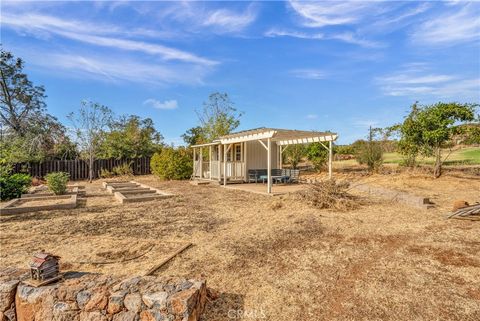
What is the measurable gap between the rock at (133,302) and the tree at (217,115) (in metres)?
22.8

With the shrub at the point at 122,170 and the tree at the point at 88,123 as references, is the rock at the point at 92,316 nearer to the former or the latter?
the tree at the point at 88,123

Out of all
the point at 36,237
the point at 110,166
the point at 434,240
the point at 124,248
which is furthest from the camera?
the point at 110,166

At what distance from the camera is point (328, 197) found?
25.4 ft

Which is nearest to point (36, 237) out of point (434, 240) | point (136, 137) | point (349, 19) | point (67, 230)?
point (67, 230)

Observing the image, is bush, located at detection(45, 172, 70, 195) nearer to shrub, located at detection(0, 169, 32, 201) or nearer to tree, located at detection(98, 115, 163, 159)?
shrub, located at detection(0, 169, 32, 201)

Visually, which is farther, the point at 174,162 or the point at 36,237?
the point at 174,162

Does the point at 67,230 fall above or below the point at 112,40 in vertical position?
below

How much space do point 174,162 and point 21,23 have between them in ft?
32.6

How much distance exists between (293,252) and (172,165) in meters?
13.9

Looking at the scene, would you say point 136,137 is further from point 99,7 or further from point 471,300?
point 471,300

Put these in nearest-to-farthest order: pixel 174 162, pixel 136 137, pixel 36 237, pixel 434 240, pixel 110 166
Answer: pixel 434 240 → pixel 36 237 → pixel 174 162 → pixel 110 166 → pixel 136 137

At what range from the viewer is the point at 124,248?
461 centimetres

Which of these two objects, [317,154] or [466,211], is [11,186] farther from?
[317,154]

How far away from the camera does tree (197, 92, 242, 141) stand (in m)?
25.2
